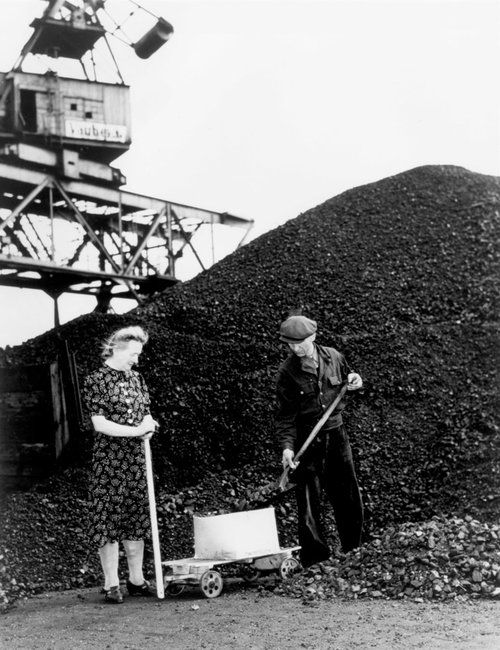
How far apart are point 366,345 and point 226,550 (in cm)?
545

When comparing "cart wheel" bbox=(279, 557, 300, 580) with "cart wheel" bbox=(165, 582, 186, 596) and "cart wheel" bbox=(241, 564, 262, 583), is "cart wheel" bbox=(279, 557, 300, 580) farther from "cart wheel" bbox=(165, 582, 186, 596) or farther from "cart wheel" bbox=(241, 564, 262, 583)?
"cart wheel" bbox=(165, 582, 186, 596)

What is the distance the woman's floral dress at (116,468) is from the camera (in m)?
4.62

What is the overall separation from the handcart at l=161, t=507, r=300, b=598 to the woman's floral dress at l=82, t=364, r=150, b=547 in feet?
1.14

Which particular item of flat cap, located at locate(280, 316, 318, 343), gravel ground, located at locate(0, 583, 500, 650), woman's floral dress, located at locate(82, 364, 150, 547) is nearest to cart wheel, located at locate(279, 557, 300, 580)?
gravel ground, located at locate(0, 583, 500, 650)

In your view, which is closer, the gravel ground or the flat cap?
the gravel ground

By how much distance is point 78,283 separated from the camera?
13492 millimetres

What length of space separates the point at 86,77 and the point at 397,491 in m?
9.51

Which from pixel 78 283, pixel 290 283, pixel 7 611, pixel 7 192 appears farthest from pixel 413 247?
pixel 7 611

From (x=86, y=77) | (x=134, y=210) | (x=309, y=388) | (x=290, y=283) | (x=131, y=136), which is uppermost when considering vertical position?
(x=86, y=77)

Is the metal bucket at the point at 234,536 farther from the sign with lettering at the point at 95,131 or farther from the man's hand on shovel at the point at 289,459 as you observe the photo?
the sign with lettering at the point at 95,131

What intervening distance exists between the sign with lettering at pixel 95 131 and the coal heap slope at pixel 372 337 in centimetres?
296

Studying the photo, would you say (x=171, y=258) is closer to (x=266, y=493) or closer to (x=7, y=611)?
(x=266, y=493)

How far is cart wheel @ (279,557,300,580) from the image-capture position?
16.3ft

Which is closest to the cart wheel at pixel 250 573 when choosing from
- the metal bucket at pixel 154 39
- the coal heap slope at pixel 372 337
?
the coal heap slope at pixel 372 337
